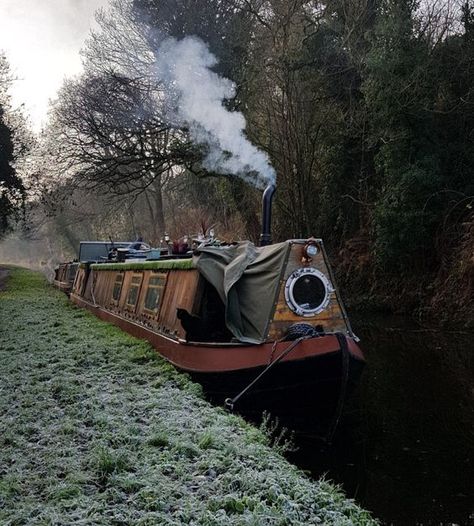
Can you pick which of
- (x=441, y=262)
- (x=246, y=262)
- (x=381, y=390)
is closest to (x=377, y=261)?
(x=441, y=262)

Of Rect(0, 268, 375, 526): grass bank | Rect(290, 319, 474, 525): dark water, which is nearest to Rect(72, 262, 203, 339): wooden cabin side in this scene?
Rect(0, 268, 375, 526): grass bank

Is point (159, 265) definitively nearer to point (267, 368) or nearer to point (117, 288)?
point (117, 288)

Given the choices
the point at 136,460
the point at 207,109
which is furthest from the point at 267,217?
the point at 207,109

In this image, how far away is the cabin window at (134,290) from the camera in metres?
8.72

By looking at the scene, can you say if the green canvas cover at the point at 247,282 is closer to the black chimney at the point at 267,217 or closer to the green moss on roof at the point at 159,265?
the green moss on roof at the point at 159,265

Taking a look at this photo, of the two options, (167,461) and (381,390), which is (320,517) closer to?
(167,461)

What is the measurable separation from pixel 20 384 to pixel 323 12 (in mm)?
12551

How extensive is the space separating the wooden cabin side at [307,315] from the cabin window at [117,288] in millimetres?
4978

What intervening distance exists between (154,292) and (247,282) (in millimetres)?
2250

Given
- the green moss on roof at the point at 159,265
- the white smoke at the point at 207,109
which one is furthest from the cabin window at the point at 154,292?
the white smoke at the point at 207,109

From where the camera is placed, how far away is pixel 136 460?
3426 mm

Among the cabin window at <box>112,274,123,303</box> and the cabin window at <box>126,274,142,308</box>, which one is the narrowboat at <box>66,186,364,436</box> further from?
the cabin window at <box>112,274,123,303</box>

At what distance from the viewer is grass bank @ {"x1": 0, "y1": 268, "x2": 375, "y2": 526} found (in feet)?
9.13

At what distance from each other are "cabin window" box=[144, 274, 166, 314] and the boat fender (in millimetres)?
2589
